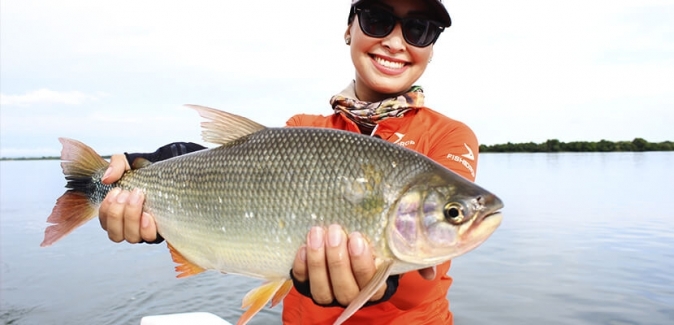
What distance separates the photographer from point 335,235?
221 centimetres

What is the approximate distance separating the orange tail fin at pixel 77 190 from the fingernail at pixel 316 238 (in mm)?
1407

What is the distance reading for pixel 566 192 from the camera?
25859 millimetres

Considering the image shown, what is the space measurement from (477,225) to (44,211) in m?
24.4

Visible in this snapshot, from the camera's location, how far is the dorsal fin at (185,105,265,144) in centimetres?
265

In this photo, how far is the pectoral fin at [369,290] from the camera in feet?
6.96

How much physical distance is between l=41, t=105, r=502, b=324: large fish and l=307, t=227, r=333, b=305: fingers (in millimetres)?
63

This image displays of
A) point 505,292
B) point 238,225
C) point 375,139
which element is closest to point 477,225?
point 375,139

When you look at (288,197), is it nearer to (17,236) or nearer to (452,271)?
(452,271)

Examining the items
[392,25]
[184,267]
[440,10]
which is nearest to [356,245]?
[184,267]

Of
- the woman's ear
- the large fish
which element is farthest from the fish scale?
the woman's ear

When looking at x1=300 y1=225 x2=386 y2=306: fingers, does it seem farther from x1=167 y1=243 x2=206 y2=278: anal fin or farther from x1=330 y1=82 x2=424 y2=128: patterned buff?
x1=330 y1=82 x2=424 y2=128: patterned buff

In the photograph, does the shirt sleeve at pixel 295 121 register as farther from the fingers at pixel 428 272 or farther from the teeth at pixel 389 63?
the fingers at pixel 428 272

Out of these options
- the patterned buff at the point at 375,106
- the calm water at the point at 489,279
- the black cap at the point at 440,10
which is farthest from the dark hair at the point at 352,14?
the calm water at the point at 489,279

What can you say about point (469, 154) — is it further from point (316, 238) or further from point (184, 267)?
point (184, 267)
